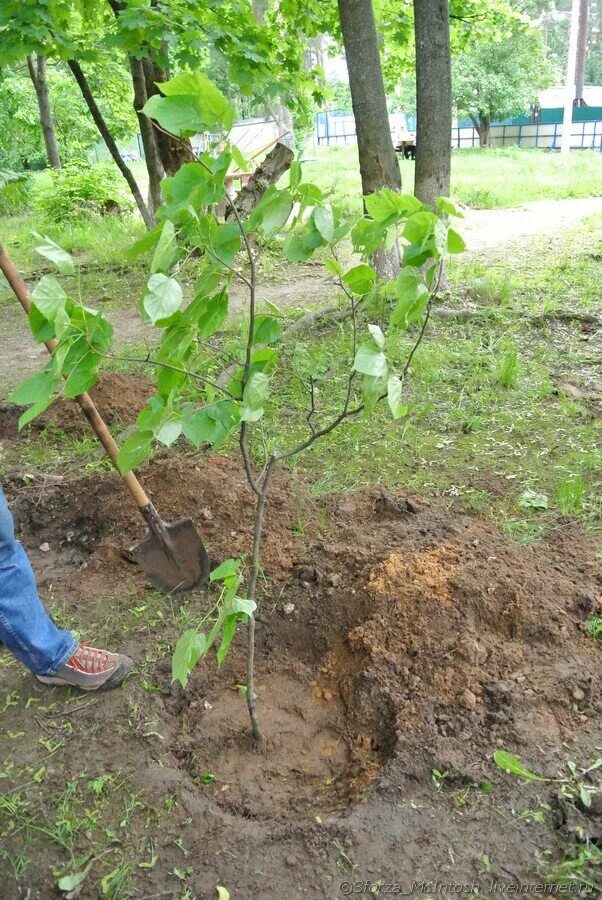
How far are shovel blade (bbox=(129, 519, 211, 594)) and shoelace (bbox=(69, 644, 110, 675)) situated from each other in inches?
19.0

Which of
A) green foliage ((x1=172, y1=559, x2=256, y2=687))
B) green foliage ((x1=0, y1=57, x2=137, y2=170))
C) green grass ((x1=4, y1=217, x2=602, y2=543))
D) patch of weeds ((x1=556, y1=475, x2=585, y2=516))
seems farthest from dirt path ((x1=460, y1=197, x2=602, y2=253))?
green foliage ((x1=0, y1=57, x2=137, y2=170))

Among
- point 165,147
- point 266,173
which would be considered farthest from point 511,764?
point 165,147

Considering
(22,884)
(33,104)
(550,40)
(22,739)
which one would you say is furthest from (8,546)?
(550,40)

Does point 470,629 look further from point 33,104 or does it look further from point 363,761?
point 33,104

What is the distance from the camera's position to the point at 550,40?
44062 millimetres

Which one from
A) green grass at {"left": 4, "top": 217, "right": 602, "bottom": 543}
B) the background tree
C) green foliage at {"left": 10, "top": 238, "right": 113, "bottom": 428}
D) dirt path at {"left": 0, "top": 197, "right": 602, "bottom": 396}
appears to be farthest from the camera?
the background tree

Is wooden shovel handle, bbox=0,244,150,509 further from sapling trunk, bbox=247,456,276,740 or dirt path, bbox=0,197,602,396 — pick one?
dirt path, bbox=0,197,602,396

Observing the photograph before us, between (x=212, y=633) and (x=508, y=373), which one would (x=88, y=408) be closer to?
(x=212, y=633)

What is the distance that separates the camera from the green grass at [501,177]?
1169 cm

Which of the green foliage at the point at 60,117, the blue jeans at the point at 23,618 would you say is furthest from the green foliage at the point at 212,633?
the green foliage at the point at 60,117

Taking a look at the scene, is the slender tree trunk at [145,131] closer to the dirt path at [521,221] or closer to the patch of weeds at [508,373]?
→ the dirt path at [521,221]

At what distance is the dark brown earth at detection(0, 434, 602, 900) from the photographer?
175 cm

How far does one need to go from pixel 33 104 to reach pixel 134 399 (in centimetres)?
1664

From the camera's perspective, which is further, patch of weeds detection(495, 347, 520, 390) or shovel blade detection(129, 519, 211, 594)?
patch of weeds detection(495, 347, 520, 390)
